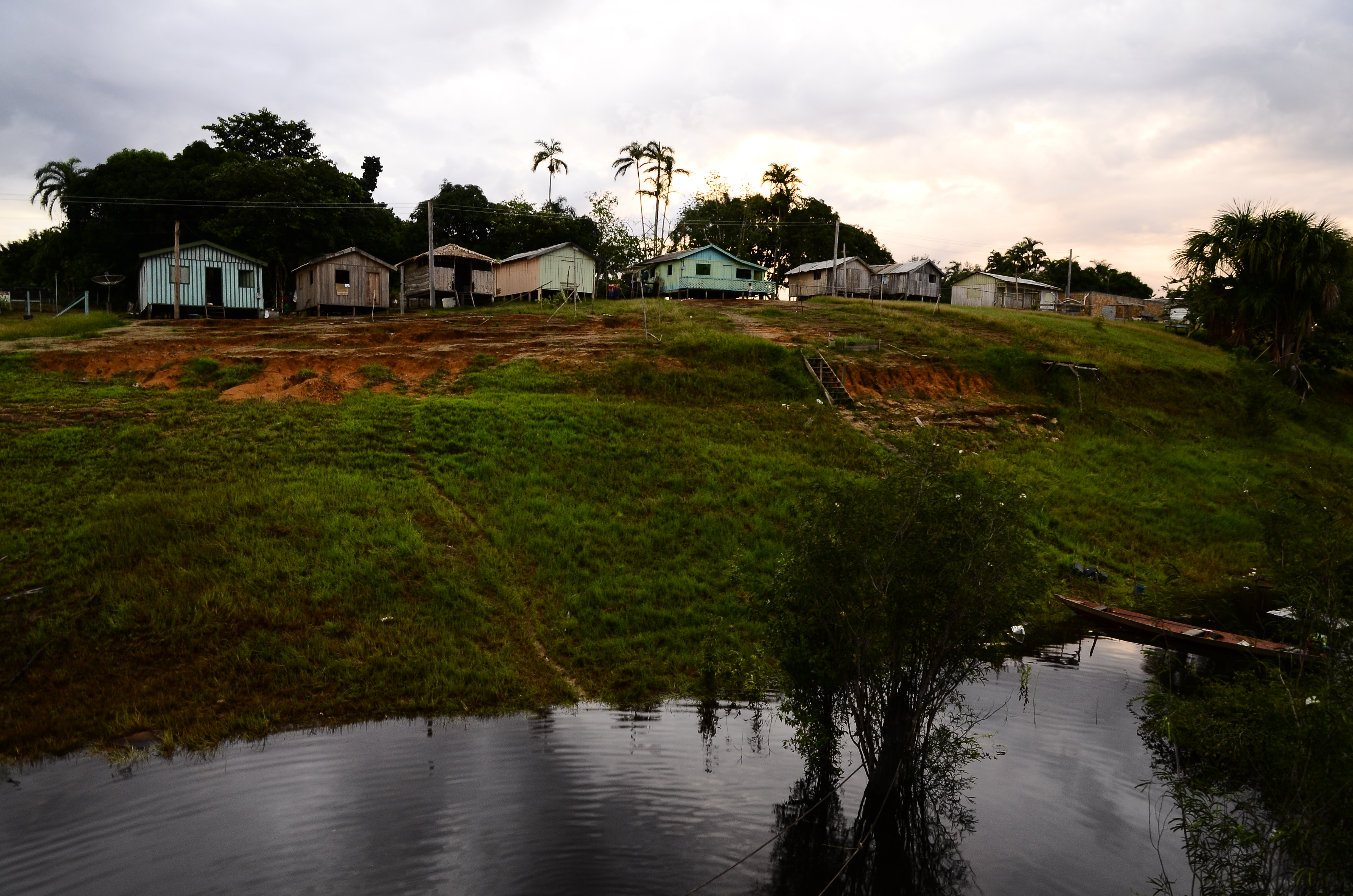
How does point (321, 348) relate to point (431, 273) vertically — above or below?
below

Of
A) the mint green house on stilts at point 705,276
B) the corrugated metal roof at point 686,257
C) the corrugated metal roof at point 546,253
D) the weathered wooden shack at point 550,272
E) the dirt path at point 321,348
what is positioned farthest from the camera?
the mint green house on stilts at point 705,276

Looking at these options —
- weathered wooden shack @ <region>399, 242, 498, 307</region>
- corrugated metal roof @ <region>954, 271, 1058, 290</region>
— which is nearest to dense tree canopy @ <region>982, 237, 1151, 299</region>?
corrugated metal roof @ <region>954, 271, 1058, 290</region>

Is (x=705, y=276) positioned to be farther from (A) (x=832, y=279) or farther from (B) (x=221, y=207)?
(B) (x=221, y=207)

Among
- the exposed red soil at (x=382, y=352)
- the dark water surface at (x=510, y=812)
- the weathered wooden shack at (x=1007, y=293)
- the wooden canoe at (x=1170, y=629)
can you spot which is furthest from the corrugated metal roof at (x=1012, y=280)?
the dark water surface at (x=510, y=812)

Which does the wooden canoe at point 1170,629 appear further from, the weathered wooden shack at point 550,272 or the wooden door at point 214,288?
the wooden door at point 214,288

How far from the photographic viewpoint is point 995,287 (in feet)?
225

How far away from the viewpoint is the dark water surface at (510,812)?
33.6ft

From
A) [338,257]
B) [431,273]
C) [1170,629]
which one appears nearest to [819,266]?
[431,273]

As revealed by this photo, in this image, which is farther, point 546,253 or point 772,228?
point 772,228

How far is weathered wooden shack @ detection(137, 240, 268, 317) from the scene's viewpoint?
4144 cm

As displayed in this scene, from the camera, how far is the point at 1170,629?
18.7 meters

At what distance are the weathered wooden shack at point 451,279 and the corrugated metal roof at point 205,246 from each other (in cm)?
857

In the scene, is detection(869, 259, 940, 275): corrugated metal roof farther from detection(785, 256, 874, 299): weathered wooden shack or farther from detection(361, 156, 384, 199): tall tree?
detection(361, 156, 384, 199): tall tree

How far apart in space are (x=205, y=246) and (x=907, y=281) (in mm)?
45427
